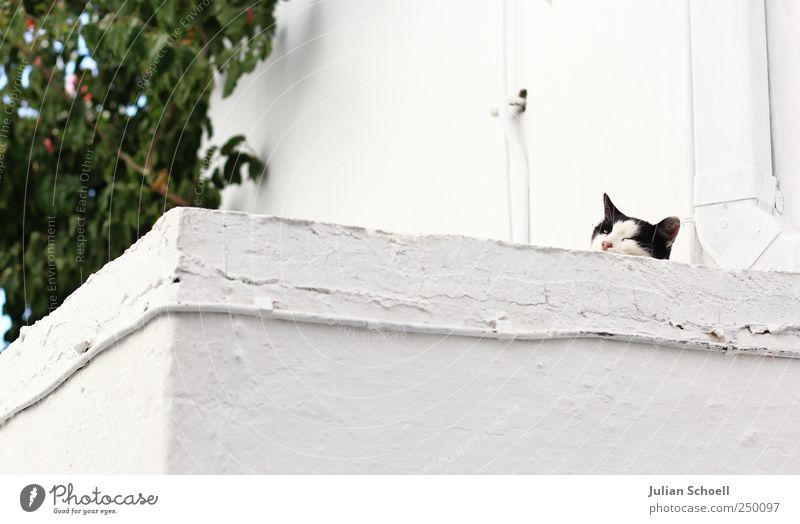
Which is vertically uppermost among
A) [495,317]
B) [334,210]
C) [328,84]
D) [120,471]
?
[328,84]

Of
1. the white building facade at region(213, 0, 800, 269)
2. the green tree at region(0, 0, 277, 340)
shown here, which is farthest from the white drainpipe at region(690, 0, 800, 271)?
the green tree at region(0, 0, 277, 340)

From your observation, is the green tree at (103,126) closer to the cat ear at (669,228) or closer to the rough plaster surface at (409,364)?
the cat ear at (669,228)

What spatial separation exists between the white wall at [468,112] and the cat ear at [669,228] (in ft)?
0.09

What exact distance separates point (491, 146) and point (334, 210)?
2.49 ft

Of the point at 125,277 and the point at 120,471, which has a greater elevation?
the point at 125,277

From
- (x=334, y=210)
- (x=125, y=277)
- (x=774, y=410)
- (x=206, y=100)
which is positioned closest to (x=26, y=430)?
(x=125, y=277)

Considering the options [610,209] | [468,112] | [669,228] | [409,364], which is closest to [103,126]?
[468,112]

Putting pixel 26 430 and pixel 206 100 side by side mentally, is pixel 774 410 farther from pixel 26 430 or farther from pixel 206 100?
pixel 206 100

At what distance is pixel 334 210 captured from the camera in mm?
3408

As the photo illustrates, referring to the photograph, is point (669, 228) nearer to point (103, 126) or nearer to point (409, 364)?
point (409, 364)

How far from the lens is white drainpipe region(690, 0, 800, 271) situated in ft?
6.56

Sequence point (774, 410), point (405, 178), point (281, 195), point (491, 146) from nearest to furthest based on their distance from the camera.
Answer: point (774, 410) → point (491, 146) → point (405, 178) → point (281, 195)

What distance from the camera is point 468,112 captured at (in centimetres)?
289

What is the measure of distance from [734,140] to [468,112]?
930mm
